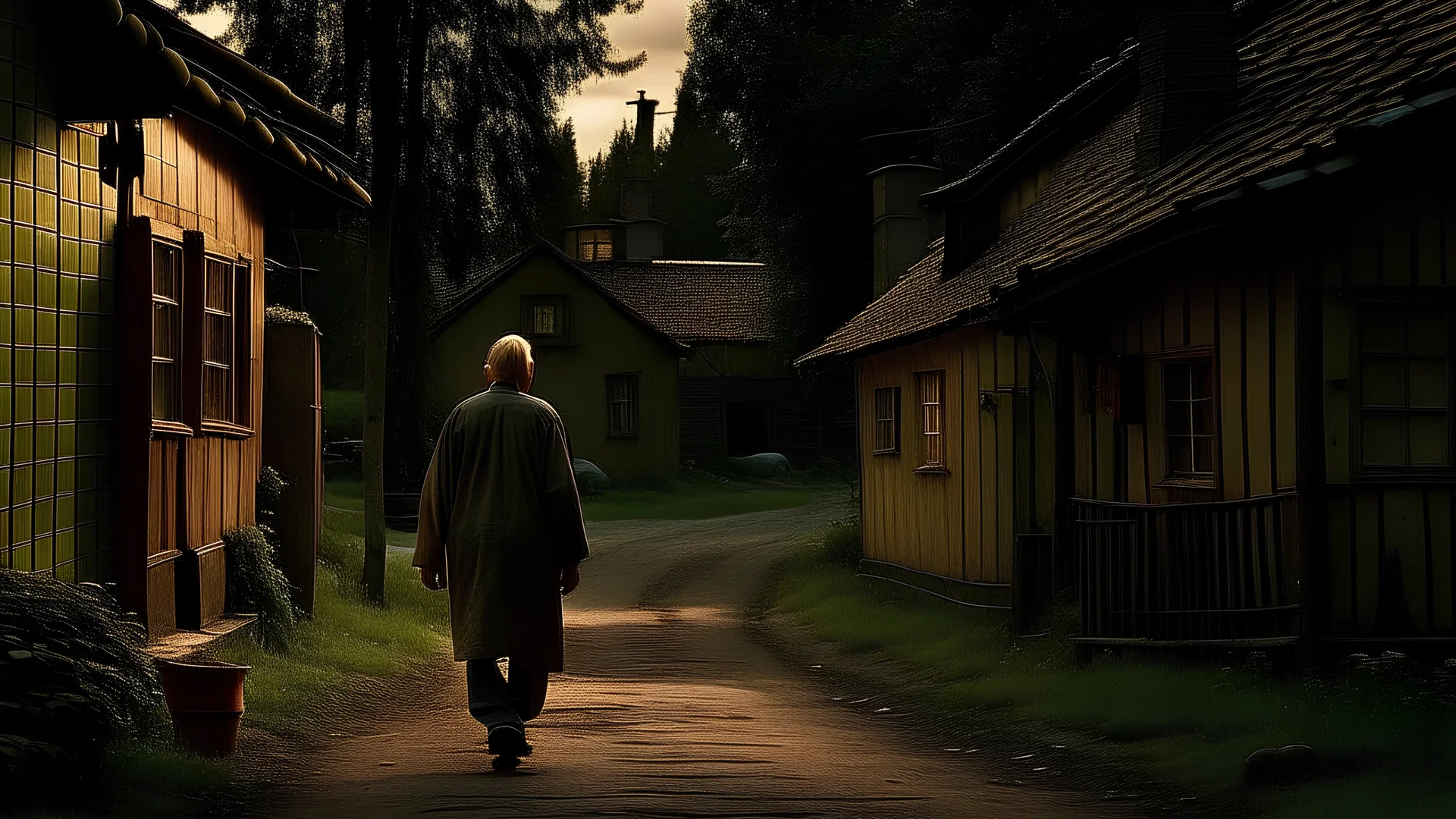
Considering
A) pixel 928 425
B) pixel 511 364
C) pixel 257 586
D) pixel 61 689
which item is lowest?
pixel 257 586

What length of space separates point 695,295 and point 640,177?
710 centimetres

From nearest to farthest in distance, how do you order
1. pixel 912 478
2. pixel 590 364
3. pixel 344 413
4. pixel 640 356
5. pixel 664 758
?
pixel 664 758
pixel 912 478
pixel 590 364
pixel 640 356
pixel 344 413

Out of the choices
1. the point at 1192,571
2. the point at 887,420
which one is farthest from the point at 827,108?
the point at 1192,571

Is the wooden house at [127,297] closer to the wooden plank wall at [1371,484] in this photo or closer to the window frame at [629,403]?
the wooden plank wall at [1371,484]

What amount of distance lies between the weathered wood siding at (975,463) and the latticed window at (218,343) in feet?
21.3

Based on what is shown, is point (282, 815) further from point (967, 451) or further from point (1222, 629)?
point (967, 451)

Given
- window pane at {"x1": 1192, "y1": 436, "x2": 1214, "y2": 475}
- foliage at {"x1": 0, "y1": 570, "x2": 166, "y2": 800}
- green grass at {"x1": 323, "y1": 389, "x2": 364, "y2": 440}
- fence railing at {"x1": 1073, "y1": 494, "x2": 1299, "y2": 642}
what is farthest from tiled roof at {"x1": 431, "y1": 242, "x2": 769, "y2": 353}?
foliage at {"x1": 0, "y1": 570, "x2": 166, "y2": 800}

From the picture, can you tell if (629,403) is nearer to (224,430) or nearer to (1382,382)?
(224,430)

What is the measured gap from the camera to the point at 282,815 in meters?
6.93

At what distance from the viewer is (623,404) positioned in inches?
1740

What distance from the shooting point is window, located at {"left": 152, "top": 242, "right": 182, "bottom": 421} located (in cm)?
1071

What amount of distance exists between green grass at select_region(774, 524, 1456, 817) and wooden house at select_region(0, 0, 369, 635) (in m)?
5.64

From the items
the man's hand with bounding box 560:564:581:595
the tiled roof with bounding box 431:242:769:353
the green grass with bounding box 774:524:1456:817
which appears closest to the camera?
the green grass with bounding box 774:524:1456:817

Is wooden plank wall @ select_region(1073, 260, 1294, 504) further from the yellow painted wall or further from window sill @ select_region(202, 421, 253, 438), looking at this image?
the yellow painted wall
